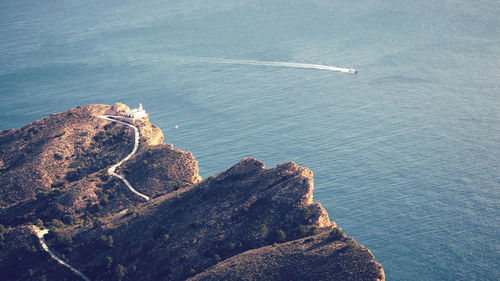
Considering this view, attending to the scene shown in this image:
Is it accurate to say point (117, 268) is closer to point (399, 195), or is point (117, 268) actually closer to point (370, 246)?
point (370, 246)

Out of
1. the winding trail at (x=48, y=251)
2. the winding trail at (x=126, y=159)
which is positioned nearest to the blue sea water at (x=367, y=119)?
the winding trail at (x=126, y=159)

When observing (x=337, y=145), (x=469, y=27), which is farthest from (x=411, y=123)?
(x=469, y=27)

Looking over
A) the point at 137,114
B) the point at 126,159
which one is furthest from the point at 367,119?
the point at 126,159

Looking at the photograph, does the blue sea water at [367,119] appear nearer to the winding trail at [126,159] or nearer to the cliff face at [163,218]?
the winding trail at [126,159]

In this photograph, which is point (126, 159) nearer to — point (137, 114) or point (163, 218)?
point (137, 114)

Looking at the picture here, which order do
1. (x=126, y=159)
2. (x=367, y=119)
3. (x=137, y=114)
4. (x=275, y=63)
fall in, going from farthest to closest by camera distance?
(x=275, y=63) < (x=367, y=119) < (x=137, y=114) < (x=126, y=159)
